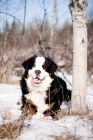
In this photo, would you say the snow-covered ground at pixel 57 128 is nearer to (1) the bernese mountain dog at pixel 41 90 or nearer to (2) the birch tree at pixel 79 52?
(2) the birch tree at pixel 79 52

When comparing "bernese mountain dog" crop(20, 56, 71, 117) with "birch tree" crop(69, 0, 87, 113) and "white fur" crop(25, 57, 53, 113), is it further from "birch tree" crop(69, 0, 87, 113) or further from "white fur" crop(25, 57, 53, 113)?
"birch tree" crop(69, 0, 87, 113)

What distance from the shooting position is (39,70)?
4781mm

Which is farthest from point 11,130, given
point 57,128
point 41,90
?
point 41,90

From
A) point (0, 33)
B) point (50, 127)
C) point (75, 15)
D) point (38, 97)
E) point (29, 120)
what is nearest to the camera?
point (50, 127)

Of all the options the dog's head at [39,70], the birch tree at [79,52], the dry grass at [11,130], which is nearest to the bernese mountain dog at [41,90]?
the dog's head at [39,70]

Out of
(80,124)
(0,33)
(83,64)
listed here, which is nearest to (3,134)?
(80,124)

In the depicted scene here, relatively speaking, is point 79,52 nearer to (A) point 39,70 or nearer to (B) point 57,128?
(A) point 39,70

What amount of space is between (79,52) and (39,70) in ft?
2.50

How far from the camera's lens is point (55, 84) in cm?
516

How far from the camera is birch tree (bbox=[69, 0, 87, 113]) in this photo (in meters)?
4.50

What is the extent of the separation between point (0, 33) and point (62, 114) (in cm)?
345

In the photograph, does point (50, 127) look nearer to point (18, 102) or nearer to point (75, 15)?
point (75, 15)

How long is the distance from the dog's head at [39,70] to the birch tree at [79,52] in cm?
58

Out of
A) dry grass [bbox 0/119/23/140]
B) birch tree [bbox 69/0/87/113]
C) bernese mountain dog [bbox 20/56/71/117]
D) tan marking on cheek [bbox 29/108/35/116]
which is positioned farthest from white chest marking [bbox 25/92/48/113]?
dry grass [bbox 0/119/23/140]
